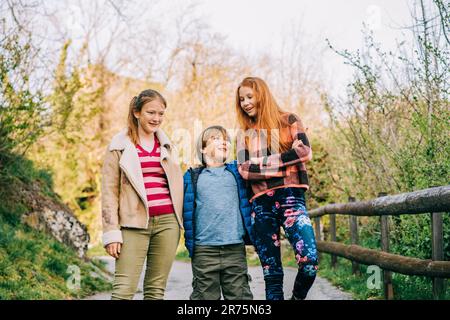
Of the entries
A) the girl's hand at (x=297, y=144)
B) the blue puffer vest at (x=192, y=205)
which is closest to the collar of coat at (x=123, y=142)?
the blue puffer vest at (x=192, y=205)

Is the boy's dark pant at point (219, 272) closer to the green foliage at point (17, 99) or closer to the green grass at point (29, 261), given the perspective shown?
the green grass at point (29, 261)

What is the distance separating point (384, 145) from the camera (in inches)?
246

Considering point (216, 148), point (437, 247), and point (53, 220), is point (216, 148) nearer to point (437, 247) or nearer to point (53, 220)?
point (437, 247)

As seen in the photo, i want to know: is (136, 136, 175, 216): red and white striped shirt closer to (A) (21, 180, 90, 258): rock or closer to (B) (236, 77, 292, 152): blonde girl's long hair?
(B) (236, 77, 292, 152): blonde girl's long hair

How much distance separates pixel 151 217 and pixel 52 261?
3839mm

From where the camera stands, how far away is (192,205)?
359 cm

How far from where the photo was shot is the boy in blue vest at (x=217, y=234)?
11.7 ft

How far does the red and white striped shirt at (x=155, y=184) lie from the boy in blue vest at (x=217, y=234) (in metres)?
0.18

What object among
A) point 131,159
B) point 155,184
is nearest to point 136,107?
point 131,159

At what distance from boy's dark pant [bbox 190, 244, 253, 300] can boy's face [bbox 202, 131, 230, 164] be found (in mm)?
606

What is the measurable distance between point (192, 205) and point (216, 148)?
1.48 feet

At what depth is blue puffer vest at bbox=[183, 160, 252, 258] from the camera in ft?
11.8
